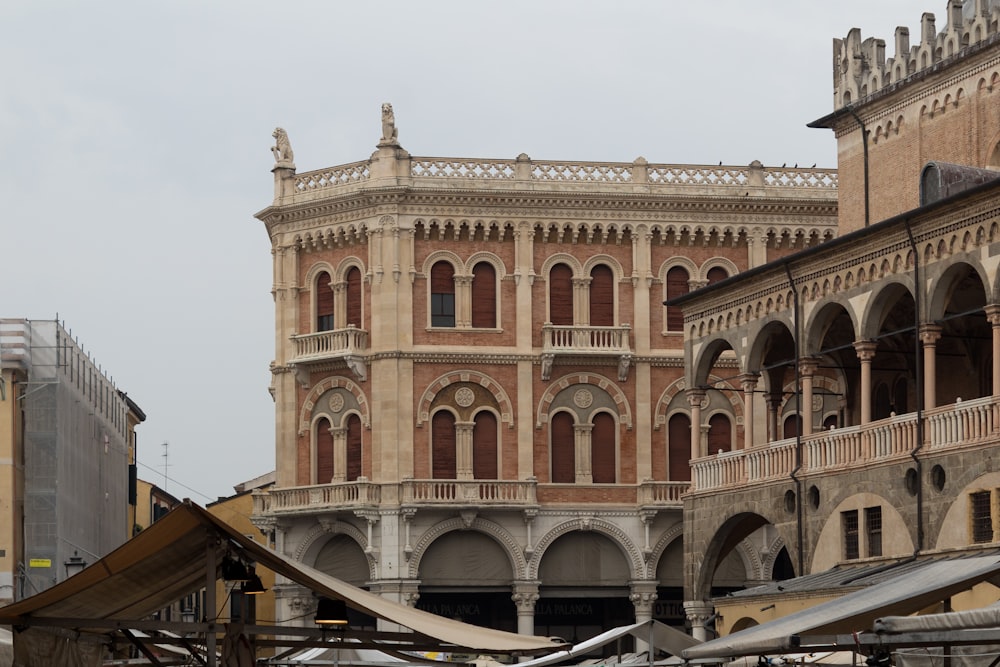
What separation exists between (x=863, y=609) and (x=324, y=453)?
4116 centimetres

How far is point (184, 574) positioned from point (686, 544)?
27175mm

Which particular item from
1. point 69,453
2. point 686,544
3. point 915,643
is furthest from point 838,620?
point 69,453

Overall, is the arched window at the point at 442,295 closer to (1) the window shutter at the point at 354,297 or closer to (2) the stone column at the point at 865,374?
(1) the window shutter at the point at 354,297

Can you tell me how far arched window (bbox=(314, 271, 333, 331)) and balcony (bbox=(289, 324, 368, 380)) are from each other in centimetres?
80

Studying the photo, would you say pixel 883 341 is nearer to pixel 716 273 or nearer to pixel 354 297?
pixel 716 273

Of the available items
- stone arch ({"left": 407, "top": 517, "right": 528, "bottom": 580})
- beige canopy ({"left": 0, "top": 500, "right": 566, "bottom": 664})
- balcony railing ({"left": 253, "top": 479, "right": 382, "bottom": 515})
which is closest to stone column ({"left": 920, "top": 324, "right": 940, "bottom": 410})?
beige canopy ({"left": 0, "top": 500, "right": 566, "bottom": 664})

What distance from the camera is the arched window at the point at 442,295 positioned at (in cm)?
5453

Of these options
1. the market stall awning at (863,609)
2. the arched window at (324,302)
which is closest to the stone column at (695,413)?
the arched window at (324,302)

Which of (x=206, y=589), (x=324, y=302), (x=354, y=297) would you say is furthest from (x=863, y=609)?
(x=324, y=302)

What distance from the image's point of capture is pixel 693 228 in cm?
5538

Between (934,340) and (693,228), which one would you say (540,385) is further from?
(934,340)

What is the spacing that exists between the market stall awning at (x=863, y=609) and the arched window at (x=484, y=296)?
38.4 m

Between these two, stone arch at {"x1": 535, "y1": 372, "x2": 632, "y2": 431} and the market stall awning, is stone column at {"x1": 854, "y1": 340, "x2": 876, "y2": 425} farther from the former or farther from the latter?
the market stall awning

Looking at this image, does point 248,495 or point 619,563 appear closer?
point 619,563
